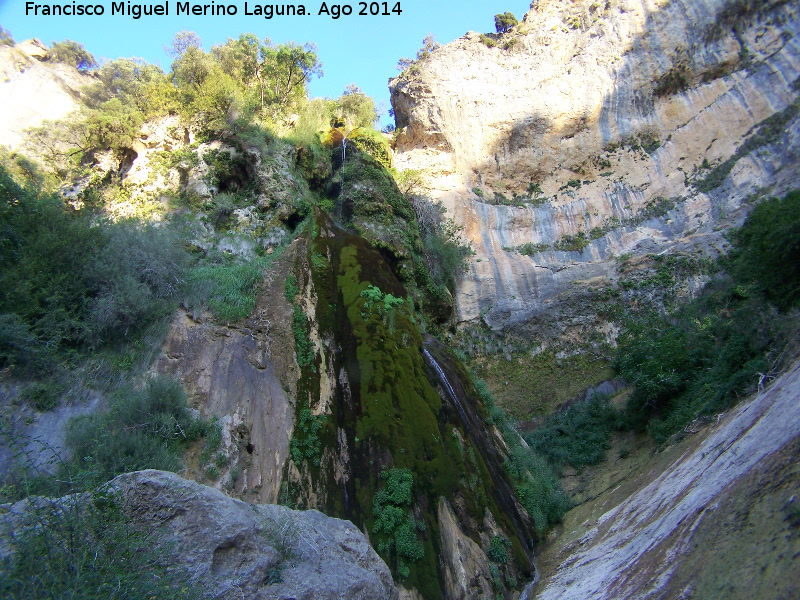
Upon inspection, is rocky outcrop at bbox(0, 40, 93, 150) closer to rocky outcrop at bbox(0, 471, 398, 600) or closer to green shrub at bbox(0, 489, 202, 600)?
rocky outcrop at bbox(0, 471, 398, 600)

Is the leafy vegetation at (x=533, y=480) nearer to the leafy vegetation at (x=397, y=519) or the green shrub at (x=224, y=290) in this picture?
the leafy vegetation at (x=397, y=519)

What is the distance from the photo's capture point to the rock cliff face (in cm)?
2400

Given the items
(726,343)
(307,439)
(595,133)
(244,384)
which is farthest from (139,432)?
(595,133)

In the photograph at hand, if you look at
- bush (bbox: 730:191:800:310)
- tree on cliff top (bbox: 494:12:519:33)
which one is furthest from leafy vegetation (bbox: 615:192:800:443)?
tree on cliff top (bbox: 494:12:519:33)

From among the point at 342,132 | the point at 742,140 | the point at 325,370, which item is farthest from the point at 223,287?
the point at 742,140

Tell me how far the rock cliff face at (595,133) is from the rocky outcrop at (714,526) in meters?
15.1

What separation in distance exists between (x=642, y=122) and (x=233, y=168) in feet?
82.3

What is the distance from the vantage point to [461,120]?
3059cm

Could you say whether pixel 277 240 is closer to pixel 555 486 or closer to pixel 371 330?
pixel 371 330

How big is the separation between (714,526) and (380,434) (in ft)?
21.7

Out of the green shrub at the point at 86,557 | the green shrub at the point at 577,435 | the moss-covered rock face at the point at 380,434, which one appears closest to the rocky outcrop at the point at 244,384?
the moss-covered rock face at the point at 380,434

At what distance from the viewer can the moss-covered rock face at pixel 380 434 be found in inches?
370

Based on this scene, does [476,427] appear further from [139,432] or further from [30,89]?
[30,89]

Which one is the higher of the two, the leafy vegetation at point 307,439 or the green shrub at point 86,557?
the leafy vegetation at point 307,439
